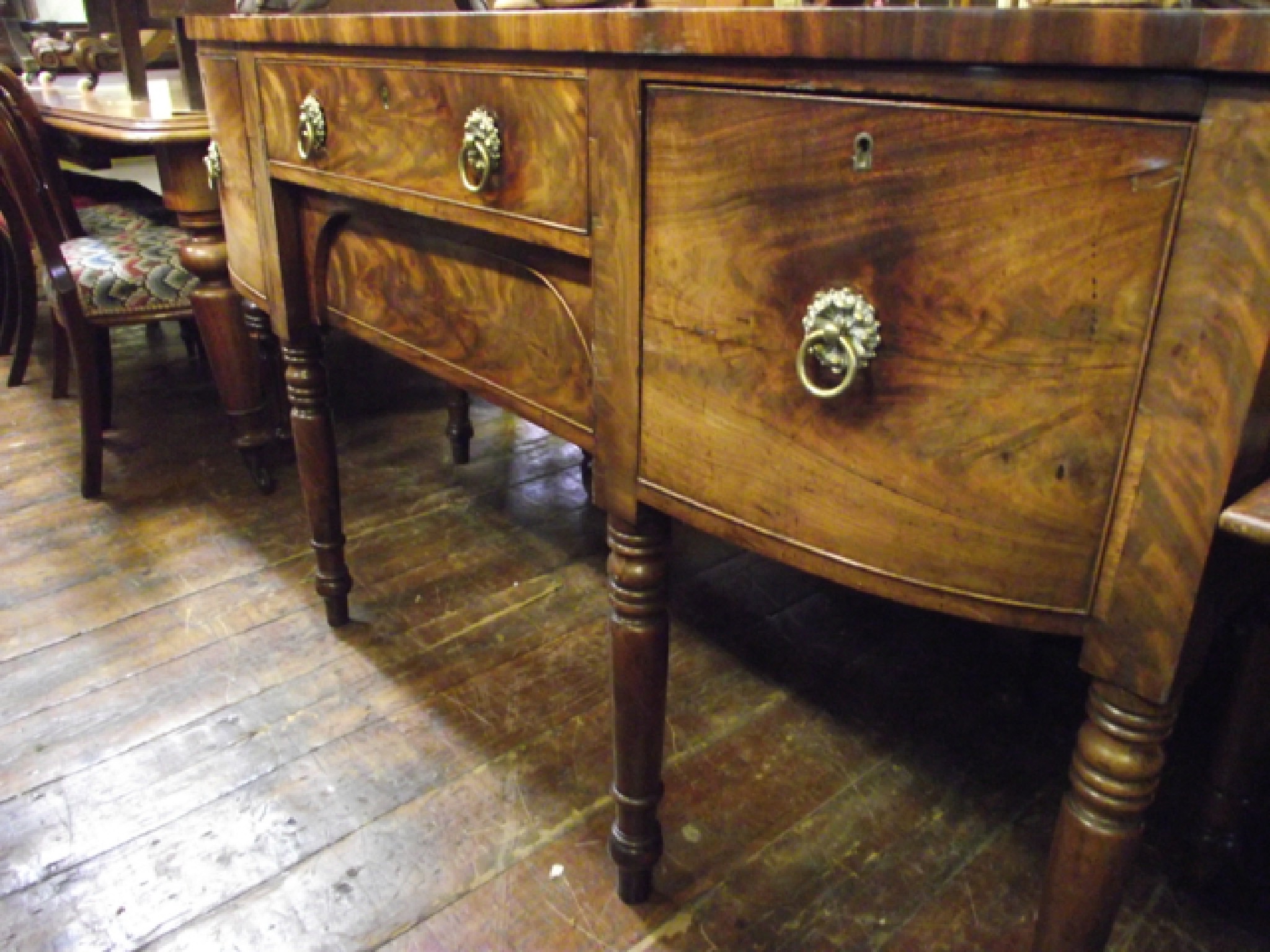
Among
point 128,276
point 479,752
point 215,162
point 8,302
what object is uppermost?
point 215,162

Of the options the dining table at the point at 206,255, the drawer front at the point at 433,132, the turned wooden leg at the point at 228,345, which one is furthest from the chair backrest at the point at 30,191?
the drawer front at the point at 433,132

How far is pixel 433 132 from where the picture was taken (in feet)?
2.96

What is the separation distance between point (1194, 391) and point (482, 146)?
57 centimetres

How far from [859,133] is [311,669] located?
1.12m

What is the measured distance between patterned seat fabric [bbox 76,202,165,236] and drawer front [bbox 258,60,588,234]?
1.14 metres

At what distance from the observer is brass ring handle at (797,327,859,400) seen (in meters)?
0.60

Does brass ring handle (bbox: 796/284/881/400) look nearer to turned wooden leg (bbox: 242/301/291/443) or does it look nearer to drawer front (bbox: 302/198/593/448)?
drawer front (bbox: 302/198/593/448)

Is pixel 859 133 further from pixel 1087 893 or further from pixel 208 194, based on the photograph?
pixel 208 194

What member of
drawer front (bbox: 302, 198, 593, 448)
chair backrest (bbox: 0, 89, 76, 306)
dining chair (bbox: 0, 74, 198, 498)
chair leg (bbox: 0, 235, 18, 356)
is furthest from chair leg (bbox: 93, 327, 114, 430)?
drawer front (bbox: 302, 198, 593, 448)

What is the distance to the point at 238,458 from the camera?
209 cm

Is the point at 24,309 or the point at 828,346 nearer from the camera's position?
the point at 828,346

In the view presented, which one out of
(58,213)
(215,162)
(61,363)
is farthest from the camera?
(61,363)

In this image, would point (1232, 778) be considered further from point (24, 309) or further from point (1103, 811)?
point (24, 309)

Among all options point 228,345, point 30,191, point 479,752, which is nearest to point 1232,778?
point 479,752
